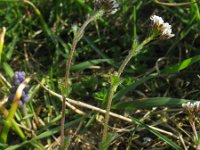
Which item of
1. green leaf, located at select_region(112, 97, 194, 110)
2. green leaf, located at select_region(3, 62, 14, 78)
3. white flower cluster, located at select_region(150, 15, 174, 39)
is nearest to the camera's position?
white flower cluster, located at select_region(150, 15, 174, 39)

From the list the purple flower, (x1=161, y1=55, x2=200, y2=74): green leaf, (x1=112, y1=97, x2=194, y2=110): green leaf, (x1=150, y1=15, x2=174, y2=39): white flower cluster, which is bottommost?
(x1=112, y1=97, x2=194, y2=110): green leaf

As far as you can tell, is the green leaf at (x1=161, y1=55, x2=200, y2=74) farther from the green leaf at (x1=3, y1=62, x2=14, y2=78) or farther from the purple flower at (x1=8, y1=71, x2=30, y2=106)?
the green leaf at (x1=3, y1=62, x2=14, y2=78)

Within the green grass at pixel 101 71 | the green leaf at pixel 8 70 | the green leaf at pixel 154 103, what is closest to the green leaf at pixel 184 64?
the green grass at pixel 101 71

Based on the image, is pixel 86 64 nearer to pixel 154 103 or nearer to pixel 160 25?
pixel 154 103

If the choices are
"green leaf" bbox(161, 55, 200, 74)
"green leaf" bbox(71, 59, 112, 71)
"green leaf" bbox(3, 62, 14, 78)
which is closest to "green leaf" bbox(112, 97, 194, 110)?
"green leaf" bbox(161, 55, 200, 74)

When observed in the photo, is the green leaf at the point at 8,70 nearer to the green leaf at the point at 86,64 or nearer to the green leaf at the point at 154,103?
the green leaf at the point at 86,64

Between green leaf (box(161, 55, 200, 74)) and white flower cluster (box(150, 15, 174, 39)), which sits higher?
white flower cluster (box(150, 15, 174, 39))

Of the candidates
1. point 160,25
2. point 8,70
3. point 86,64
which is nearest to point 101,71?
point 86,64

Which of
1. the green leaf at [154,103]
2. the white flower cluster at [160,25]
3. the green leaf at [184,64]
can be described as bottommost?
the green leaf at [154,103]
